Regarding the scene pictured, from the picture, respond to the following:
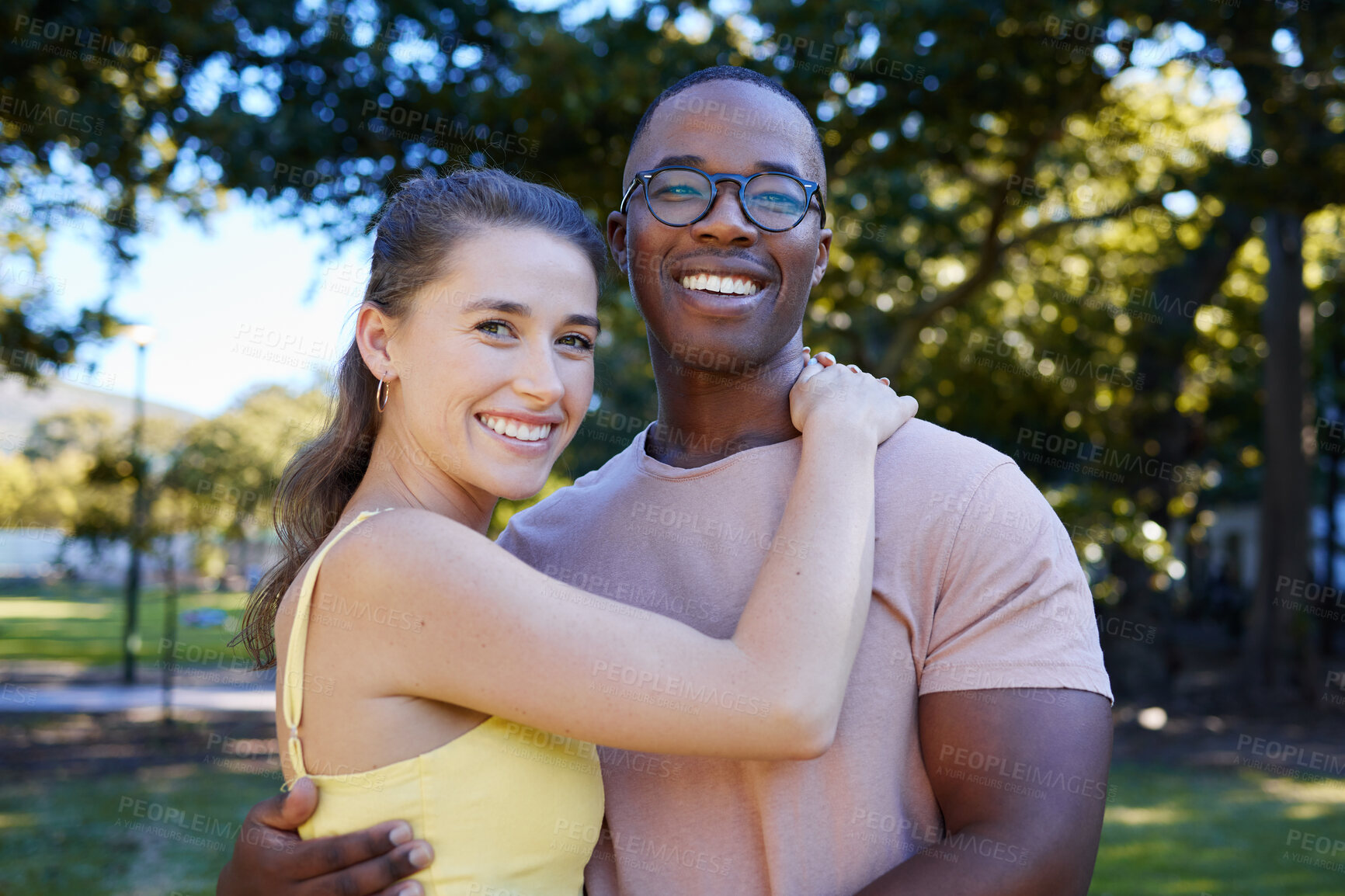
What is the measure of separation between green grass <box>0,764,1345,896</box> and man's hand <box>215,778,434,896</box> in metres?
6.51

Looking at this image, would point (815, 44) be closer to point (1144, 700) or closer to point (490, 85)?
point (490, 85)

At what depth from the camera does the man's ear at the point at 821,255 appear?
244cm

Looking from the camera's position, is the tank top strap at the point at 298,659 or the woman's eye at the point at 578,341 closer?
the tank top strap at the point at 298,659

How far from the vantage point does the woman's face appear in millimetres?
2100

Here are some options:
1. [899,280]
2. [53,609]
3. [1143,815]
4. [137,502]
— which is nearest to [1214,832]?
[1143,815]

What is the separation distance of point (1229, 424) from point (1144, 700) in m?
8.61

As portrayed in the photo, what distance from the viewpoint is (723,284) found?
2309 millimetres

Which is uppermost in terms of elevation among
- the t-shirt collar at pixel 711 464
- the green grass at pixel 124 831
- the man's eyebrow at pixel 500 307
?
the man's eyebrow at pixel 500 307

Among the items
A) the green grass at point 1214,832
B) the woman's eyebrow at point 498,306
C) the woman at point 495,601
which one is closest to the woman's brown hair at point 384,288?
the woman at point 495,601

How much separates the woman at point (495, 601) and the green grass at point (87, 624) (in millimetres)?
12224

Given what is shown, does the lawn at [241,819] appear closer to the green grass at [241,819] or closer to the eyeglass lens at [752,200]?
the green grass at [241,819]

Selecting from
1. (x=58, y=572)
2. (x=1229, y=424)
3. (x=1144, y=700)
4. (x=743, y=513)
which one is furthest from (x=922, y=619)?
(x=1229, y=424)

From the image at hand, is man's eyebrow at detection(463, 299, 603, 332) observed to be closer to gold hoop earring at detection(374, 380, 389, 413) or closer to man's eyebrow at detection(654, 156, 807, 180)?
gold hoop earring at detection(374, 380, 389, 413)

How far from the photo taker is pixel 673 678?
1722mm
